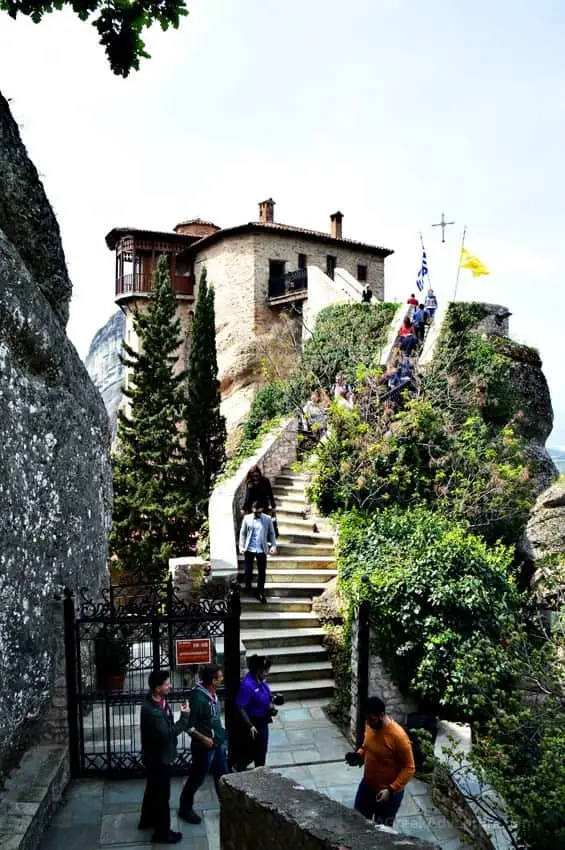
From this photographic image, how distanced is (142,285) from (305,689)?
88.8ft

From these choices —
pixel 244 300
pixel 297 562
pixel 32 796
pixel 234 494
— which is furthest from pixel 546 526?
pixel 244 300

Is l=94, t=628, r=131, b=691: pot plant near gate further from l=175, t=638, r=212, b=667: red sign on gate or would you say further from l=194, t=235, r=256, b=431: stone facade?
l=194, t=235, r=256, b=431: stone facade

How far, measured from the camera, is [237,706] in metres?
6.93

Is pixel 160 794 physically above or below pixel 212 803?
above

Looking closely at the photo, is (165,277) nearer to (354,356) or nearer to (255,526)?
(354,356)

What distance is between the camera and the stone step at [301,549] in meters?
12.7

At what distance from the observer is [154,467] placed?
24.3 meters

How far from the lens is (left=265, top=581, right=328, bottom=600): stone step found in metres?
11.5

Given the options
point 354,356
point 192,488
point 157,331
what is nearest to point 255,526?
point 354,356

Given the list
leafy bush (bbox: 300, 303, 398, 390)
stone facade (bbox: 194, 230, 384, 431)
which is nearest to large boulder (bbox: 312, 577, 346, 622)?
leafy bush (bbox: 300, 303, 398, 390)

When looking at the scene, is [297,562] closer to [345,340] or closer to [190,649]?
[190,649]

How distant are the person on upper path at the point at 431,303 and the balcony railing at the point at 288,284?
9854mm

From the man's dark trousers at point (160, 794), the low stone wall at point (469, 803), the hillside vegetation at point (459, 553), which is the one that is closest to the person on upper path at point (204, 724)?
the man's dark trousers at point (160, 794)

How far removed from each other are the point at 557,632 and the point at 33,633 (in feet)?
18.9
